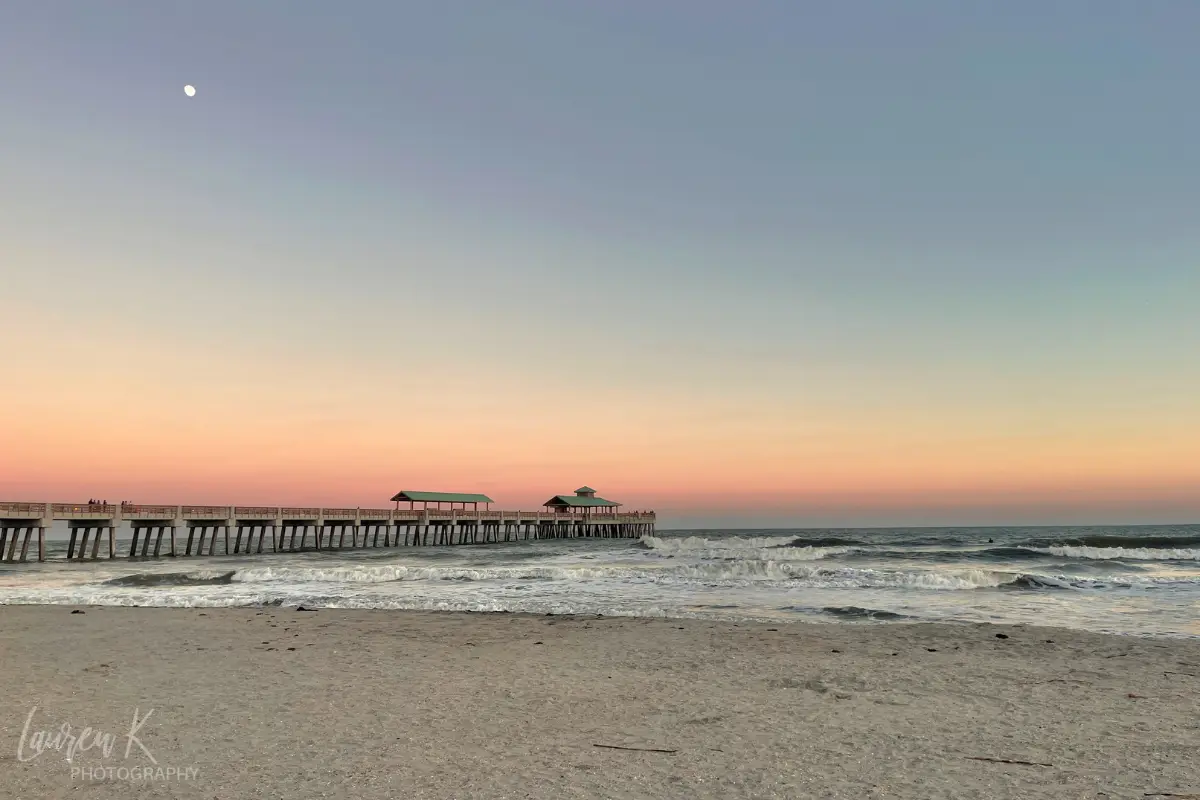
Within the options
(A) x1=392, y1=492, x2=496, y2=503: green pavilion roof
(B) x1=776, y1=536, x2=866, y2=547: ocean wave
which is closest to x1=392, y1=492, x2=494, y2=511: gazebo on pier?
(A) x1=392, y1=492, x2=496, y2=503: green pavilion roof

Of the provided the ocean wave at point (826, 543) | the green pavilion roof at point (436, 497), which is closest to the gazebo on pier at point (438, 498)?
the green pavilion roof at point (436, 497)

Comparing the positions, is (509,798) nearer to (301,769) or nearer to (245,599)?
(301,769)

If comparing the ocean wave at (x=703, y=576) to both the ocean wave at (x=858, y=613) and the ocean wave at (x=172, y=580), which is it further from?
the ocean wave at (x=858, y=613)

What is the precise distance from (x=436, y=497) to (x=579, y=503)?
2206 cm

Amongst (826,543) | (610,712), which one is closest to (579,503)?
(826,543)

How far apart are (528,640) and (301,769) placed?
22.8 ft

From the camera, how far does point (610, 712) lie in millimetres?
7328

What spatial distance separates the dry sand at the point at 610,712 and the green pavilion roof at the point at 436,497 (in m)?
66.1

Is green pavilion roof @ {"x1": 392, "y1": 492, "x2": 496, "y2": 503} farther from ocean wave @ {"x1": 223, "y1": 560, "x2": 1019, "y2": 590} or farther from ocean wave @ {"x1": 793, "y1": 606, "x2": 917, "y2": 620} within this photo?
ocean wave @ {"x1": 793, "y1": 606, "x2": 917, "y2": 620}

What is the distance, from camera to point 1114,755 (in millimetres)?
5918

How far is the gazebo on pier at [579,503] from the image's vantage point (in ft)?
310

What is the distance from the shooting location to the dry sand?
5.27m

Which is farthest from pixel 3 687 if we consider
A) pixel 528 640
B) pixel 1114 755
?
pixel 1114 755

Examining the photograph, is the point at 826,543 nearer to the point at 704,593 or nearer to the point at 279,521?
the point at 279,521
